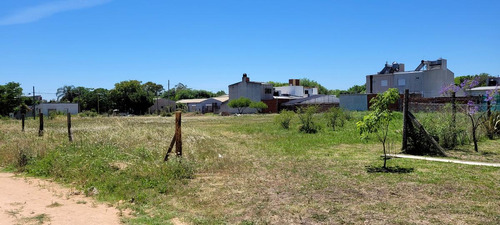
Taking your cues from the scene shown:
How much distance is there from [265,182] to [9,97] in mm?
59549

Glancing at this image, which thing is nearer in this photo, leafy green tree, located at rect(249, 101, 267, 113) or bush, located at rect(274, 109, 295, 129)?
bush, located at rect(274, 109, 295, 129)

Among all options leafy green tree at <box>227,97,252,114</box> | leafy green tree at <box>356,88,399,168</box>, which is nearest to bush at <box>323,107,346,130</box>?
leafy green tree at <box>356,88,399,168</box>

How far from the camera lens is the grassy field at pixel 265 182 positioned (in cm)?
652

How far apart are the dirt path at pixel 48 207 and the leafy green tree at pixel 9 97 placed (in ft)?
177

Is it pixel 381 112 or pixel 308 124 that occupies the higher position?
pixel 381 112

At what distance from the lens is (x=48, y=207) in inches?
302

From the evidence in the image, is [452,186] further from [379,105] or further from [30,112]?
[30,112]

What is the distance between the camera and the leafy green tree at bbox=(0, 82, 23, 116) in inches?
2180

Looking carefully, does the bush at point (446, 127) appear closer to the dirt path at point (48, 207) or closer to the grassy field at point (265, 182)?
the grassy field at point (265, 182)

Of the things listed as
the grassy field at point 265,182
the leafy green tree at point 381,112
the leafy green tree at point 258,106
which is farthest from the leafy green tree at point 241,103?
the leafy green tree at point 381,112

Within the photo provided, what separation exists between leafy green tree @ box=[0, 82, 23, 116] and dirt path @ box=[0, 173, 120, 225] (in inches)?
2123

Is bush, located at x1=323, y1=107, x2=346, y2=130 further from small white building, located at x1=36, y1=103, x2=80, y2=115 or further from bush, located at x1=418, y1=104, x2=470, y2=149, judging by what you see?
small white building, located at x1=36, y1=103, x2=80, y2=115

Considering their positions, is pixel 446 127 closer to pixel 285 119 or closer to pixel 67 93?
pixel 285 119

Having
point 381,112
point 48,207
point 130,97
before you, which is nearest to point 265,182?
point 381,112
